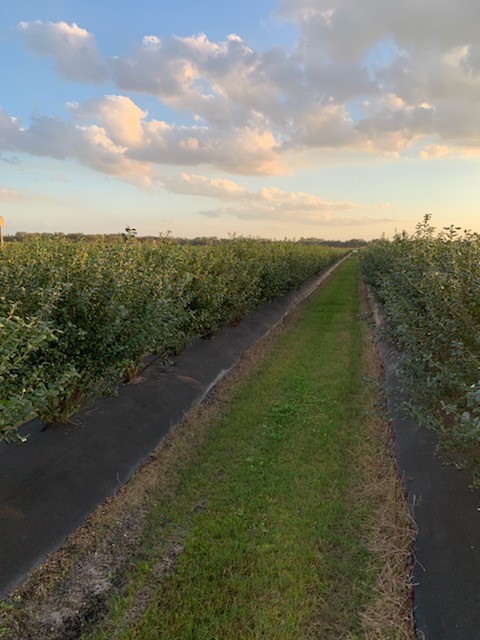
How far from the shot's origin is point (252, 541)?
5.31m

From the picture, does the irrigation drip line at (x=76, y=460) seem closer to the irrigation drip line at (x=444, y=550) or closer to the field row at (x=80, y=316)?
the field row at (x=80, y=316)

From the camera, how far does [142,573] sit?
4.80 metres

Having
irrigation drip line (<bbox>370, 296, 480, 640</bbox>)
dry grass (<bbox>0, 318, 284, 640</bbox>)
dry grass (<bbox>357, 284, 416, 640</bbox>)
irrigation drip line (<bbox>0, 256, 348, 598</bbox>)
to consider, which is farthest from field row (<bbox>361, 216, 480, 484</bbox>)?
irrigation drip line (<bbox>0, 256, 348, 598</bbox>)

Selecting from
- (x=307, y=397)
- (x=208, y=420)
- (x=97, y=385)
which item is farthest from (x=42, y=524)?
(x=307, y=397)

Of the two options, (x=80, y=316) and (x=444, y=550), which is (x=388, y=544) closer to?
(x=444, y=550)

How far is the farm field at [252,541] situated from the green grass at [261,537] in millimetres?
16

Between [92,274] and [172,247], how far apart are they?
585cm

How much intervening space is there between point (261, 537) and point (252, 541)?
0.46 ft

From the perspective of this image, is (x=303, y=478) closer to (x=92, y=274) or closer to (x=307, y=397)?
(x=307, y=397)

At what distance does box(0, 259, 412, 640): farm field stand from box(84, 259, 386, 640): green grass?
16mm

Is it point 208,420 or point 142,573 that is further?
point 208,420

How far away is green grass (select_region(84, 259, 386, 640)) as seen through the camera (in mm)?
4203

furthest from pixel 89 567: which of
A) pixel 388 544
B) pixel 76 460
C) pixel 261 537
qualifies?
pixel 388 544

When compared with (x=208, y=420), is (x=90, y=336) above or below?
above
